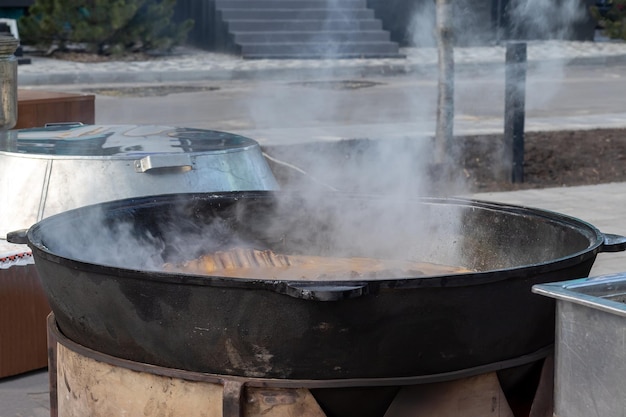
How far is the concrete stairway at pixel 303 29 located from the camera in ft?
52.2

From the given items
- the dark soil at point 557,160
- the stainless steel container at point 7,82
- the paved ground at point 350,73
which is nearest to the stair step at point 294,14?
the paved ground at point 350,73

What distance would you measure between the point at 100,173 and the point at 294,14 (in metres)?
13.2

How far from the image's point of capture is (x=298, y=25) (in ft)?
52.8

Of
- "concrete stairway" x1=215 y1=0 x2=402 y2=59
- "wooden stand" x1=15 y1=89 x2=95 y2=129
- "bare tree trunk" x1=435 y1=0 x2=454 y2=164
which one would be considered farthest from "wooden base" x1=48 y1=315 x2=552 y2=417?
"concrete stairway" x1=215 y1=0 x2=402 y2=59

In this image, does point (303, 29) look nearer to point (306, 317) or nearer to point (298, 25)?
point (298, 25)

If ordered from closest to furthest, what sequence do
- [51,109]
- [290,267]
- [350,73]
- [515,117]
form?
[290,267] → [51,109] → [515,117] → [350,73]

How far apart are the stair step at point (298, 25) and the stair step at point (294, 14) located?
8 cm

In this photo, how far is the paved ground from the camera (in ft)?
12.0

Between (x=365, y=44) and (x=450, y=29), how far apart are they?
9365 mm

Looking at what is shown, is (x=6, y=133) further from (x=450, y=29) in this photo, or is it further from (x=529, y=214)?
(x=450, y=29)

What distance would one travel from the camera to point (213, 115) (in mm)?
10117

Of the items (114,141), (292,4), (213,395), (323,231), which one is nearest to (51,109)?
(114,141)

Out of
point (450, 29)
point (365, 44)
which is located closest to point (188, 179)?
point (450, 29)

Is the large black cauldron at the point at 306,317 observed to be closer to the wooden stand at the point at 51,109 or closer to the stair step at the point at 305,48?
the wooden stand at the point at 51,109
